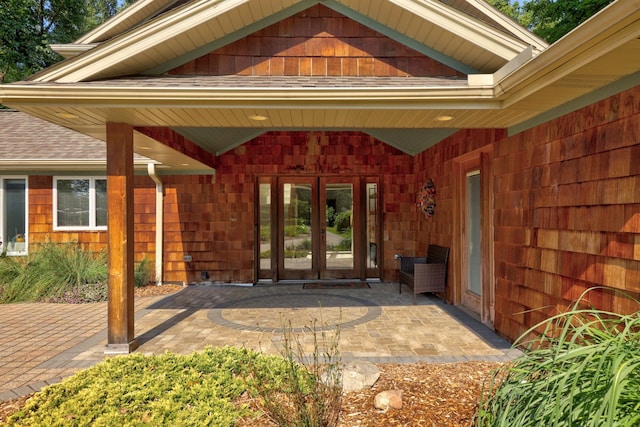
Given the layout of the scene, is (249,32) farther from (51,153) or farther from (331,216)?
(51,153)

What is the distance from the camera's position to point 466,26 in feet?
12.3

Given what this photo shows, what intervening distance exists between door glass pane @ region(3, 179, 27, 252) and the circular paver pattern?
508 centimetres

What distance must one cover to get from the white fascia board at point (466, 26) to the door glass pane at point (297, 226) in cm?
474

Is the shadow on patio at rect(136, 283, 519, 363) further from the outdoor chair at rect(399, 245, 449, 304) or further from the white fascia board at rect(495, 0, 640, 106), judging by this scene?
the white fascia board at rect(495, 0, 640, 106)

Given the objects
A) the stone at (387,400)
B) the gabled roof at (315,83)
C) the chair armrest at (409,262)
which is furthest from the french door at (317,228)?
the stone at (387,400)

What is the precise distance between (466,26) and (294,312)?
13.8 feet

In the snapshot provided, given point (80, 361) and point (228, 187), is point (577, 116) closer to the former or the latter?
point (80, 361)

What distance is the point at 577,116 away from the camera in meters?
3.08

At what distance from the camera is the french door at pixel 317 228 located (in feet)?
26.6

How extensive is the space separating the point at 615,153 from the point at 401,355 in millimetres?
2521

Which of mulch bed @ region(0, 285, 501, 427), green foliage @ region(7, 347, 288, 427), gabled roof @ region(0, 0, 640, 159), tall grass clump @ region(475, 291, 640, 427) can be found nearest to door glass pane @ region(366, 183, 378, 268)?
gabled roof @ region(0, 0, 640, 159)

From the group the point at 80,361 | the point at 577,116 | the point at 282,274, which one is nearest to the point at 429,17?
the point at 577,116

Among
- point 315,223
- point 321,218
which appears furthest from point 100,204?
point 321,218

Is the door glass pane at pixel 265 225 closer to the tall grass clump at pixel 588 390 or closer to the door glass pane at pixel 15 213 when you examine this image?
the door glass pane at pixel 15 213
